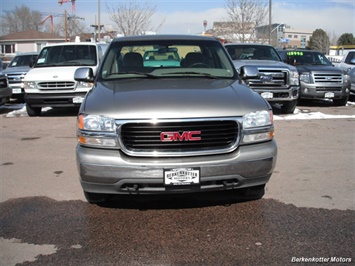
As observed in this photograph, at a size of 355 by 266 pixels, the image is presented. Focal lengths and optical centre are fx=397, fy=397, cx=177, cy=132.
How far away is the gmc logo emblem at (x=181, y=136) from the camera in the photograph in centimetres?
359

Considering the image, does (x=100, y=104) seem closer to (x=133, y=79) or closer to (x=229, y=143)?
(x=133, y=79)

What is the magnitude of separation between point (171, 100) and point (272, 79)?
717 cm

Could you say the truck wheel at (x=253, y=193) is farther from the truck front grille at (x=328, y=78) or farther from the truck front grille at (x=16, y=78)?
the truck front grille at (x=16, y=78)

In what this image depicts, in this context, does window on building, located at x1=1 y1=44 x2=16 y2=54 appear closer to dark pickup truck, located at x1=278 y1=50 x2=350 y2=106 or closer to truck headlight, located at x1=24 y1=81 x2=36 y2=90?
truck headlight, located at x1=24 y1=81 x2=36 y2=90

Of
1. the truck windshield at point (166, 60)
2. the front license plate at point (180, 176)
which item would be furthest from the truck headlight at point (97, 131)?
the truck windshield at point (166, 60)

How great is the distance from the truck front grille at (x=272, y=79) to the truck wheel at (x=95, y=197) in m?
6.94

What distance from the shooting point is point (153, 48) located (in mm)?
5426

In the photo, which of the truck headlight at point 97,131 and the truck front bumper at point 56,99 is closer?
the truck headlight at point 97,131

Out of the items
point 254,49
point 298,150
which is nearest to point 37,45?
point 254,49

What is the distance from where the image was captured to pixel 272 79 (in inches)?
409

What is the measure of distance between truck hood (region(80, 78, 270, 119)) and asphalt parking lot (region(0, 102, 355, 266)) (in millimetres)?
1111

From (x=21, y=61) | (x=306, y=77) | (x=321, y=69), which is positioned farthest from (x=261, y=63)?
(x=21, y=61)

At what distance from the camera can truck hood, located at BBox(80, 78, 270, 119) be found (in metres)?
3.62

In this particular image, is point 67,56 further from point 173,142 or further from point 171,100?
point 173,142
